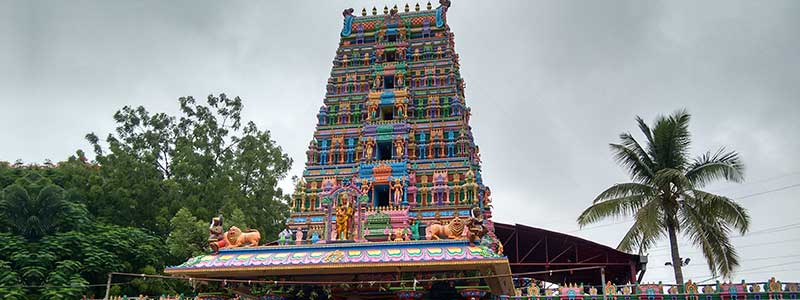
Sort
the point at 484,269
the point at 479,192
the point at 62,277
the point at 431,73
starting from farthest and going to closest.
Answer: the point at 431,73, the point at 479,192, the point at 62,277, the point at 484,269

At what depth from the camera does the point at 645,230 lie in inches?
820

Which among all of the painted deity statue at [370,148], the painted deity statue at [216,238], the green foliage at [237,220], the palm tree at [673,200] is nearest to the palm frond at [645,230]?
the palm tree at [673,200]

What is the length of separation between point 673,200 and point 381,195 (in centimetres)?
1133

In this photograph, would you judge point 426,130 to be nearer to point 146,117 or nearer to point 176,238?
point 176,238

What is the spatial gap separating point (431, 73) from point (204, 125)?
16072 mm

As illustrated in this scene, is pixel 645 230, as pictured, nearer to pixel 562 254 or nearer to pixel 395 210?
pixel 562 254

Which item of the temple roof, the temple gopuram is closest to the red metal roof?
the temple gopuram

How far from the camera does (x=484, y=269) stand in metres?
16.9

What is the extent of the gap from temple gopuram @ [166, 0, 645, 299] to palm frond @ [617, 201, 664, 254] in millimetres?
1396

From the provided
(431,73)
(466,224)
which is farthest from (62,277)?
(431,73)

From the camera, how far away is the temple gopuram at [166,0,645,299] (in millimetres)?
17438

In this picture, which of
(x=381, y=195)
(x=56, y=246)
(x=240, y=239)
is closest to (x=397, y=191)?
(x=381, y=195)

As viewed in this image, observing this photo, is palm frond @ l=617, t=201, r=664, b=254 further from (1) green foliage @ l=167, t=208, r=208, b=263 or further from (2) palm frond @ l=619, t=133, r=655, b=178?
(1) green foliage @ l=167, t=208, r=208, b=263

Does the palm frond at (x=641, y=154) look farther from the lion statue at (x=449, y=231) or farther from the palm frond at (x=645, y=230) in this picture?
the lion statue at (x=449, y=231)
